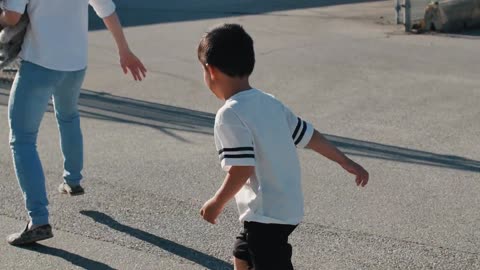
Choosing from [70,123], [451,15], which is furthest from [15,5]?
[451,15]

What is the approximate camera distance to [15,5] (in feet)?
17.1

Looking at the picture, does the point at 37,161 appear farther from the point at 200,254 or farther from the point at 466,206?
the point at 466,206

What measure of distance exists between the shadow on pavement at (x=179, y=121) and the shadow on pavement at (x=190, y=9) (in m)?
5.73

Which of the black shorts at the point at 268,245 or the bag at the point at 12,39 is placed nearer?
the black shorts at the point at 268,245

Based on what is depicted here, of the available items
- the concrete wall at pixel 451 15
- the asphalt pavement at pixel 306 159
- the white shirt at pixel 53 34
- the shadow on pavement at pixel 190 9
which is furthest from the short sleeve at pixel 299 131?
the shadow on pavement at pixel 190 9

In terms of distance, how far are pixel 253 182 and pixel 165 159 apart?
11.6ft

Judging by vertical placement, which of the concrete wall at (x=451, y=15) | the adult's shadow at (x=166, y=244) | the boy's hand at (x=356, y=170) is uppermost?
the boy's hand at (x=356, y=170)

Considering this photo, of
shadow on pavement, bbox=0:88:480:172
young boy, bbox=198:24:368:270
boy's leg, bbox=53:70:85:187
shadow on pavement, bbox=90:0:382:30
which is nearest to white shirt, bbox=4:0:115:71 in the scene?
boy's leg, bbox=53:70:85:187

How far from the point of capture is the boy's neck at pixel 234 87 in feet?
12.7

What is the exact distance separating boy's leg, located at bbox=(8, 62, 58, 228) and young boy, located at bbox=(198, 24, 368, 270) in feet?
5.63

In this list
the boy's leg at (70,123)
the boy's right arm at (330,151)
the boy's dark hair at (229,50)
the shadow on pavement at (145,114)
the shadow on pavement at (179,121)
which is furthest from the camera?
the shadow on pavement at (145,114)

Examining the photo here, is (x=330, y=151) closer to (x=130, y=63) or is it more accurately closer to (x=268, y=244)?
(x=268, y=244)

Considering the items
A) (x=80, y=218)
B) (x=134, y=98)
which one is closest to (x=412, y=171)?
(x=80, y=218)

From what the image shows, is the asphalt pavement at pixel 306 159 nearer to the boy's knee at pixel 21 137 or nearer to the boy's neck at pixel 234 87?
the boy's knee at pixel 21 137
